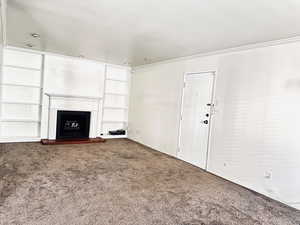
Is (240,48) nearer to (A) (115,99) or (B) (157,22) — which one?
(B) (157,22)

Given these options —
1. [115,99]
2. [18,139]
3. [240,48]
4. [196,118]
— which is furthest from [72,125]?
[240,48]

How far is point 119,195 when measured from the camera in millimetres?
2768

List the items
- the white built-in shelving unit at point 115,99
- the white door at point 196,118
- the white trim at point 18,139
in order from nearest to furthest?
1. the white door at point 196,118
2. the white trim at point 18,139
3. the white built-in shelving unit at point 115,99

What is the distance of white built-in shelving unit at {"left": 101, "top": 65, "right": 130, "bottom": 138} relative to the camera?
6609 millimetres

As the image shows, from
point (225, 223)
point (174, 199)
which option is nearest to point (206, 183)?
point (174, 199)

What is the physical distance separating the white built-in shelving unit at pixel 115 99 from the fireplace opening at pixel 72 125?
0.66 m

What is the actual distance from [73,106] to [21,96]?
51.7 inches

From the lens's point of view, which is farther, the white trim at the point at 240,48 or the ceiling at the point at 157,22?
the white trim at the point at 240,48

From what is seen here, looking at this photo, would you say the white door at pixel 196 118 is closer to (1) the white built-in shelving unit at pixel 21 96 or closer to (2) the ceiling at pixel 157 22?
(2) the ceiling at pixel 157 22

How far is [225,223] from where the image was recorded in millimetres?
2293

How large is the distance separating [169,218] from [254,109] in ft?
7.27

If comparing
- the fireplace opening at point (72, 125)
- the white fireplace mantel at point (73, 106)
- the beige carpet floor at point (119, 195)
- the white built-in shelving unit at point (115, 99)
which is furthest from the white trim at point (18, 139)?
the white built-in shelving unit at point (115, 99)

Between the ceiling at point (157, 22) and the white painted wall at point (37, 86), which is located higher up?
the ceiling at point (157, 22)

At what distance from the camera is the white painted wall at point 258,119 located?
2877 mm
